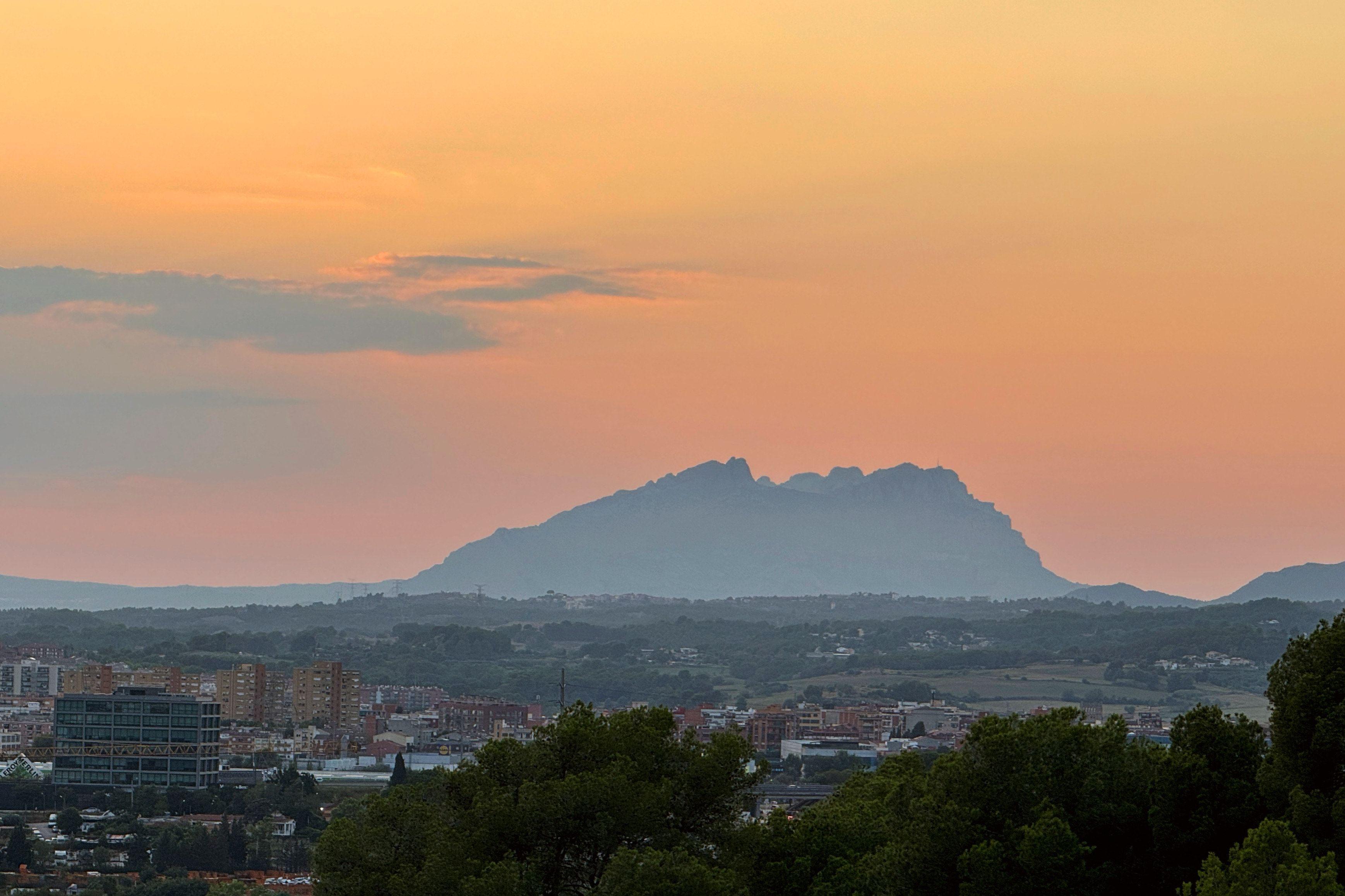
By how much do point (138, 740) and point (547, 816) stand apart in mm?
88359

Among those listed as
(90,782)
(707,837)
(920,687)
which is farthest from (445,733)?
(707,837)

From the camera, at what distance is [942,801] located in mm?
23625

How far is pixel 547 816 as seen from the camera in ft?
85.6

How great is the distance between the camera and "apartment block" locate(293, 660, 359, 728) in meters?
161

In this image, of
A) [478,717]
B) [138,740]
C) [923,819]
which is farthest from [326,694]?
[923,819]

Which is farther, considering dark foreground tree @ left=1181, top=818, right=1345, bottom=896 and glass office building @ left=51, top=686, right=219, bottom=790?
glass office building @ left=51, top=686, right=219, bottom=790

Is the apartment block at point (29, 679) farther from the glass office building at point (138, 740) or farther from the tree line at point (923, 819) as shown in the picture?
the tree line at point (923, 819)

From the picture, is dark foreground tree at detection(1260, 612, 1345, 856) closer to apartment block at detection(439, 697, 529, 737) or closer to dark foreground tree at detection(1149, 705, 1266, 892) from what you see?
dark foreground tree at detection(1149, 705, 1266, 892)

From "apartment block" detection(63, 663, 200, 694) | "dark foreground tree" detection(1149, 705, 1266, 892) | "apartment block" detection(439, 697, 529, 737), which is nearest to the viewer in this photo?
"dark foreground tree" detection(1149, 705, 1266, 892)

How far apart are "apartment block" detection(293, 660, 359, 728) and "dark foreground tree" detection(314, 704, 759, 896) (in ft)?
439

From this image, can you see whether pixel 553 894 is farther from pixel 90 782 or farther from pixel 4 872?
pixel 90 782

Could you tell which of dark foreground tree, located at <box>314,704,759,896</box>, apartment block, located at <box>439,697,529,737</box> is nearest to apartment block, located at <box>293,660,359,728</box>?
apartment block, located at <box>439,697,529,737</box>

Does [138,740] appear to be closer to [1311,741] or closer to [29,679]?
[29,679]

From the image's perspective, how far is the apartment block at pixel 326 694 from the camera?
16088 centimetres
